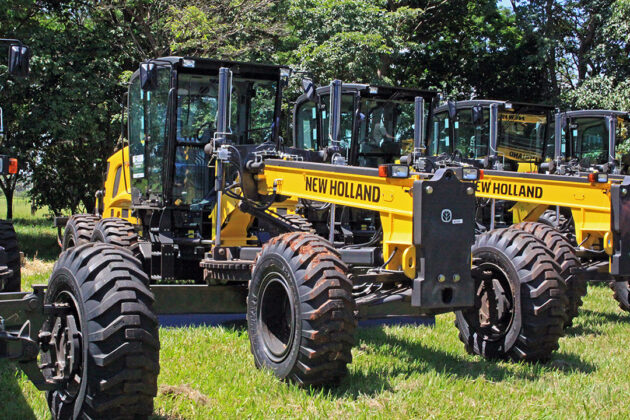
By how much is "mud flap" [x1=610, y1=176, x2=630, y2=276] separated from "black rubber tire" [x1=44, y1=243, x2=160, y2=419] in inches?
224

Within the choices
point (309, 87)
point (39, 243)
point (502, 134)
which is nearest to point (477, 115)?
point (502, 134)

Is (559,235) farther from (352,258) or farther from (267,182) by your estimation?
(267,182)

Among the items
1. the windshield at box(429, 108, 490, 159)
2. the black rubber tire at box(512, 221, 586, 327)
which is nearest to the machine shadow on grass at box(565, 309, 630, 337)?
the black rubber tire at box(512, 221, 586, 327)

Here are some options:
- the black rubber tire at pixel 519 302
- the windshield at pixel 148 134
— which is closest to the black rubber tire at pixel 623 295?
the black rubber tire at pixel 519 302

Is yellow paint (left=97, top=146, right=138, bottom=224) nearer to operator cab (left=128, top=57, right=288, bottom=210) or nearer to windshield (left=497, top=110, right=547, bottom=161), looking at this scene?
operator cab (left=128, top=57, right=288, bottom=210)

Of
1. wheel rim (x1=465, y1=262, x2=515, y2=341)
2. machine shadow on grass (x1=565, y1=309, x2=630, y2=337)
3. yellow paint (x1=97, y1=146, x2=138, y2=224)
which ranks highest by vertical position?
yellow paint (x1=97, y1=146, x2=138, y2=224)

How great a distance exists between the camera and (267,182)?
785cm

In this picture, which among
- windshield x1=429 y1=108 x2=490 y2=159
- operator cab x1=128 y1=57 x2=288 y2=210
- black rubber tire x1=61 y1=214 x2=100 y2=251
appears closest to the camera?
operator cab x1=128 y1=57 x2=288 y2=210

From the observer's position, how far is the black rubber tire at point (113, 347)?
13.7ft

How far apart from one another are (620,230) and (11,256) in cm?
708

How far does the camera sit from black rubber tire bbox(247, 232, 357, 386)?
576 cm

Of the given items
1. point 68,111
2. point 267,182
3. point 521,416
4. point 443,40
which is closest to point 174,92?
point 267,182

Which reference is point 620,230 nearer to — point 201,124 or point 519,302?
point 519,302

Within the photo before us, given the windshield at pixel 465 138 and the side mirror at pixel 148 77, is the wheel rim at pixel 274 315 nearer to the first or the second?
the side mirror at pixel 148 77
